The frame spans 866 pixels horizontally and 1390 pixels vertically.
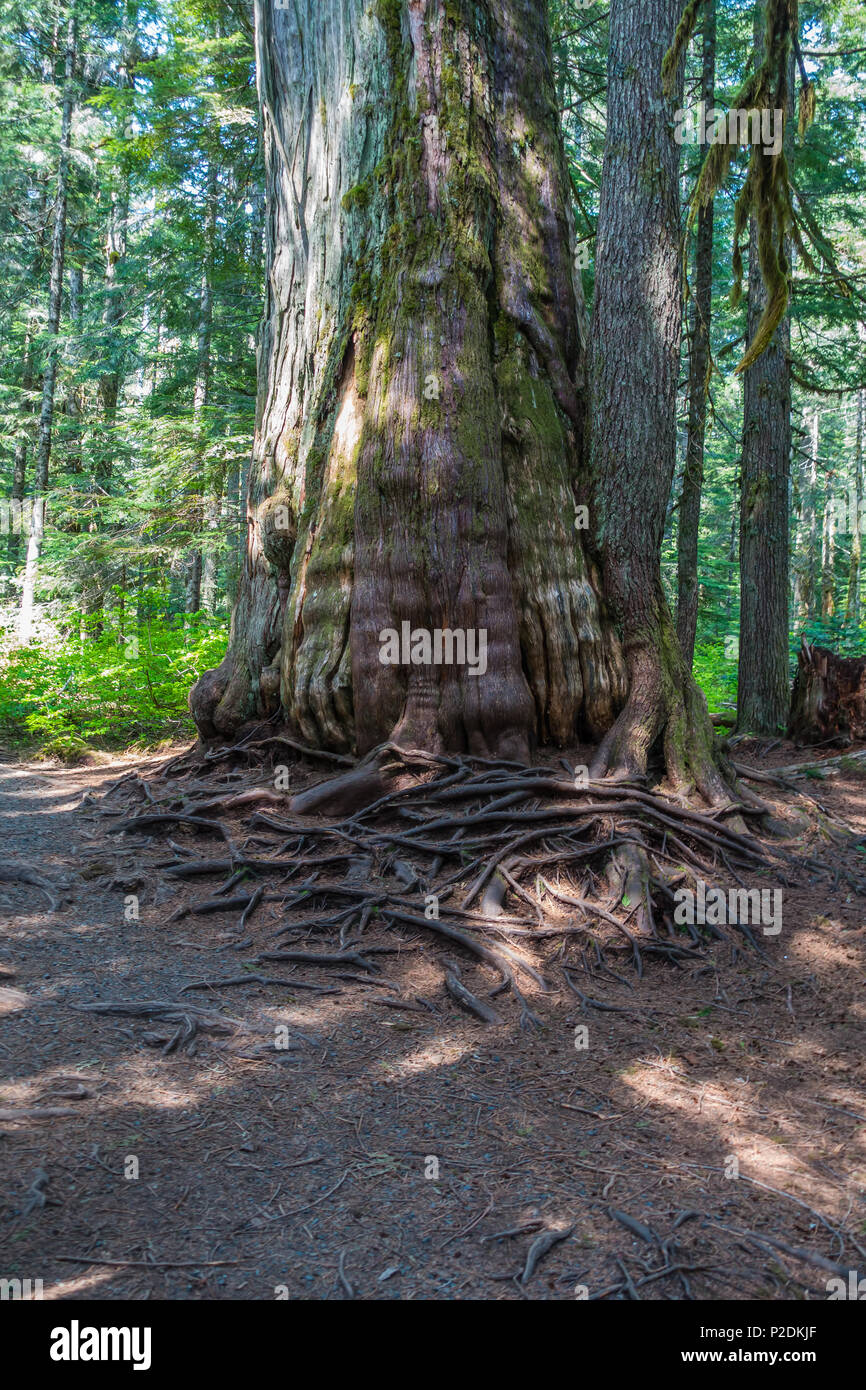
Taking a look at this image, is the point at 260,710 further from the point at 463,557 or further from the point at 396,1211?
the point at 396,1211

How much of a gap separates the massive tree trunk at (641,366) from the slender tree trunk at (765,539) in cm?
420

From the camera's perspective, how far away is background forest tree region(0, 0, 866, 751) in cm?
1119

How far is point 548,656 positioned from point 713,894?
6.76 feet

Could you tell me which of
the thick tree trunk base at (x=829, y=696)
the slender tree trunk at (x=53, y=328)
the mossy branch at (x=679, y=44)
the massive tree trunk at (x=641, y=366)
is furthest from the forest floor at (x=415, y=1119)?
the slender tree trunk at (x=53, y=328)

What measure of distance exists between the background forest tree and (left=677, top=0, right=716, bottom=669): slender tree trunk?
0.04m

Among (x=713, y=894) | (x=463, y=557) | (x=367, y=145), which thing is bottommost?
(x=713, y=894)

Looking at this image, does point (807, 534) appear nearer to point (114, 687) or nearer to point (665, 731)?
point (114, 687)

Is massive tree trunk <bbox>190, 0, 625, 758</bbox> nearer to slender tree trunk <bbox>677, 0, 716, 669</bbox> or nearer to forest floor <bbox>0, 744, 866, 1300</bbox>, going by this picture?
forest floor <bbox>0, 744, 866, 1300</bbox>

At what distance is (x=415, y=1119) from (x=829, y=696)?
756 centimetres

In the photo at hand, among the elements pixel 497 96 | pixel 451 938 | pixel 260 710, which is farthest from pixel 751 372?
pixel 451 938

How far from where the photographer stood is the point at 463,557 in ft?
19.7

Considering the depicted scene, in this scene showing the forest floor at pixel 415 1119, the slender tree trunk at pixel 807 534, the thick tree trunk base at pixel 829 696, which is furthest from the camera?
the slender tree trunk at pixel 807 534

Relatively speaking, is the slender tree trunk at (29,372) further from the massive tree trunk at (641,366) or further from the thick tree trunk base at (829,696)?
the thick tree trunk base at (829,696)

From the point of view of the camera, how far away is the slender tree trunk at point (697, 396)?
991cm
